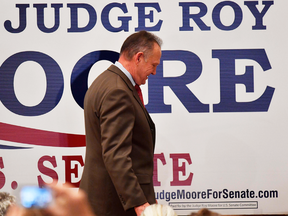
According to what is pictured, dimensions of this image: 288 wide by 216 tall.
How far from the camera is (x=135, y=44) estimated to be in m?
1.85

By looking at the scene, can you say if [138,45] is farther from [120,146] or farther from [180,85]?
[180,85]

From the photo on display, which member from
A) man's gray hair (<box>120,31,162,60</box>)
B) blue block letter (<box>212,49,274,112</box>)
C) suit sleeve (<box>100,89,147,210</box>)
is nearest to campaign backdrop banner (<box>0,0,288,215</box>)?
blue block letter (<box>212,49,274,112</box>)

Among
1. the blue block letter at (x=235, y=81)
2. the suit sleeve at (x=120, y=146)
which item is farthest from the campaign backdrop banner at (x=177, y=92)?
the suit sleeve at (x=120, y=146)

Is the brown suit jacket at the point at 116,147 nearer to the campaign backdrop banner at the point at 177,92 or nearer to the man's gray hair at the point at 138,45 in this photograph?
the man's gray hair at the point at 138,45

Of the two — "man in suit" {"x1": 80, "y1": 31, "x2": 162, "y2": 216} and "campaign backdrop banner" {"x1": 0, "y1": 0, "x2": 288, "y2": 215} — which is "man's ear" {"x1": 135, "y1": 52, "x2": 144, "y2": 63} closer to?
"man in suit" {"x1": 80, "y1": 31, "x2": 162, "y2": 216}

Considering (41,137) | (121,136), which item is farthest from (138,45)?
(41,137)

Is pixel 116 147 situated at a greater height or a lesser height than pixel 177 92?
lesser

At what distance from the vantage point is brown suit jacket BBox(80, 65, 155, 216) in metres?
1.62

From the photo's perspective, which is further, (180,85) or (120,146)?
(180,85)

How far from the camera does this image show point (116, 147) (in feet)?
5.32

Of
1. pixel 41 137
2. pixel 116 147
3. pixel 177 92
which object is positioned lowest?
pixel 41 137

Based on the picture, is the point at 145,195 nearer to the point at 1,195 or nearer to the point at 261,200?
the point at 1,195

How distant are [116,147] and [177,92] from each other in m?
1.23

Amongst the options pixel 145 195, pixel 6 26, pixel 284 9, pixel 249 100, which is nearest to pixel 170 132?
pixel 249 100
